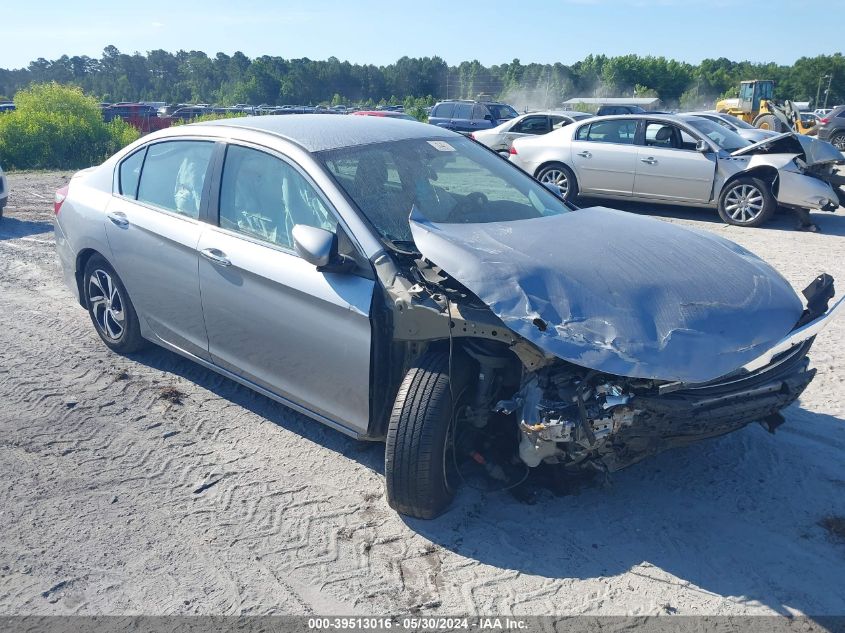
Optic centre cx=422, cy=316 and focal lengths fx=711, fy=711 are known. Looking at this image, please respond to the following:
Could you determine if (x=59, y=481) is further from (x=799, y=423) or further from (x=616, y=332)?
(x=799, y=423)

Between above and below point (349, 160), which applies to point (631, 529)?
below

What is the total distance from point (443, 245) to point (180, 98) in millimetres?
87862

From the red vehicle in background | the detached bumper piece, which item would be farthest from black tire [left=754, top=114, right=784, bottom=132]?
the red vehicle in background

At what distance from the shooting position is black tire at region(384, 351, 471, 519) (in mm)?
3195

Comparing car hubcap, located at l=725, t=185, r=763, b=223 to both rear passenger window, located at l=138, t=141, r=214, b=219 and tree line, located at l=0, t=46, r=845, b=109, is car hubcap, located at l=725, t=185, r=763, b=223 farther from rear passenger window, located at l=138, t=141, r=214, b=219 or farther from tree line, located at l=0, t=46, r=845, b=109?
tree line, located at l=0, t=46, r=845, b=109

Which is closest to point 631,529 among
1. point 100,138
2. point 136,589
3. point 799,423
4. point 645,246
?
point 645,246

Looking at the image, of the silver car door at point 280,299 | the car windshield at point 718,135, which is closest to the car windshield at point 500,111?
the car windshield at point 718,135

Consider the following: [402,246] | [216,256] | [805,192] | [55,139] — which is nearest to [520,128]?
[805,192]

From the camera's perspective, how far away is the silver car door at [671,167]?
10641 millimetres

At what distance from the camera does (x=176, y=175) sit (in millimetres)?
4578

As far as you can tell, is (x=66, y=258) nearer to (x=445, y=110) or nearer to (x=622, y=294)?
(x=622, y=294)

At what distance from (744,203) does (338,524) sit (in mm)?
9088

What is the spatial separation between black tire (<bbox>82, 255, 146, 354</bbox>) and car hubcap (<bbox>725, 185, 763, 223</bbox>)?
340 inches

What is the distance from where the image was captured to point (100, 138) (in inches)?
771
